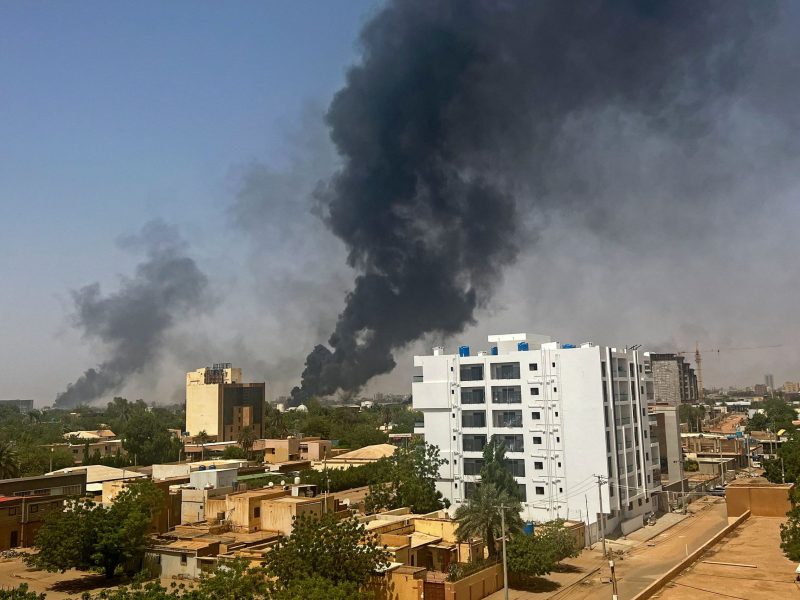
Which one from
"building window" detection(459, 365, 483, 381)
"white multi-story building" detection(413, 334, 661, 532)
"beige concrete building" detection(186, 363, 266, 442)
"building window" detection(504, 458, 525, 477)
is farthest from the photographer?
"beige concrete building" detection(186, 363, 266, 442)

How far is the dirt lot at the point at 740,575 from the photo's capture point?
25328 mm

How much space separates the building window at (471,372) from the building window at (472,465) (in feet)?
28.5

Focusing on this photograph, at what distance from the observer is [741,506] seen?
45.4m

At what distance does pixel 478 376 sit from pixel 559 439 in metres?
11.2

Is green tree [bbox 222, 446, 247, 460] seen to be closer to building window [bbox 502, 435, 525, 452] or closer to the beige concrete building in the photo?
the beige concrete building

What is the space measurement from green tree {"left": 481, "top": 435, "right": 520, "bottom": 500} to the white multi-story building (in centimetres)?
265

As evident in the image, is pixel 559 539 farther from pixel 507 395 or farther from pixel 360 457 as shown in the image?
pixel 360 457

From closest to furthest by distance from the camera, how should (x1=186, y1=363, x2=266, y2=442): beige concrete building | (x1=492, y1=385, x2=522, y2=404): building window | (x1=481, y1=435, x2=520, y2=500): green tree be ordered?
(x1=481, y1=435, x2=520, y2=500): green tree
(x1=492, y1=385, x2=522, y2=404): building window
(x1=186, y1=363, x2=266, y2=442): beige concrete building

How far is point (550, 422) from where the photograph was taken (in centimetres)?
6656

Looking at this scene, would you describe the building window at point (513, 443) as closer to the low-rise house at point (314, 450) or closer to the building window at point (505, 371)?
the building window at point (505, 371)

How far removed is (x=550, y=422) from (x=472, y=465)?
33.6 feet

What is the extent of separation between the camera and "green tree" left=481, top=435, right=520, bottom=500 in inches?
2352

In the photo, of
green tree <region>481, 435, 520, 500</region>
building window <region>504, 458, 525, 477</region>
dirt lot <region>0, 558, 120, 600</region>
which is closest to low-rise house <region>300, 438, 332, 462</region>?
building window <region>504, 458, 525, 477</region>

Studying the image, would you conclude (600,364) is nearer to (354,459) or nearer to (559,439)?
(559,439)
